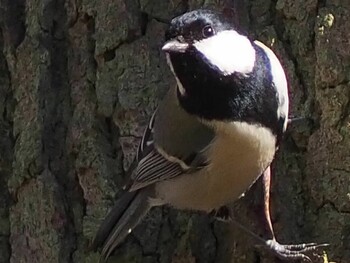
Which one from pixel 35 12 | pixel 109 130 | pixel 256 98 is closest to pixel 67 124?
pixel 109 130

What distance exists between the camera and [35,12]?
9.71 feet

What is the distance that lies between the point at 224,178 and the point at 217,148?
73 millimetres

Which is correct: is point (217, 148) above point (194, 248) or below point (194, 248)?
above

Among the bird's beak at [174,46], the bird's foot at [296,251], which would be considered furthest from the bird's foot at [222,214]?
the bird's beak at [174,46]

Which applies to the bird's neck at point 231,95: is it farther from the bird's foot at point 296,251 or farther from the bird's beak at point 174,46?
the bird's foot at point 296,251

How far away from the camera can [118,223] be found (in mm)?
2768

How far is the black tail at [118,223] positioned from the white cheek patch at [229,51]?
15.0 inches

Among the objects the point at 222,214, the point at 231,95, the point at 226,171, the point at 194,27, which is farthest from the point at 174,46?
the point at 222,214

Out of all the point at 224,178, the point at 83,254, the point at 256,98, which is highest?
the point at 256,98

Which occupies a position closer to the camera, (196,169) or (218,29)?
(218,29)

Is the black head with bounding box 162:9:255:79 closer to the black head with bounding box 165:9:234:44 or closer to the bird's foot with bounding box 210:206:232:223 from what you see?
the black head with bounding box 165:9:234:44

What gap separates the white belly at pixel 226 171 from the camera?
271cm

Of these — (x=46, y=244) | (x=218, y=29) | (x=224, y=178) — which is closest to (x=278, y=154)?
(x=224, y=178)

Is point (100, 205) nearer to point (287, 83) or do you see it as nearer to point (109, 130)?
point (109, 130)
